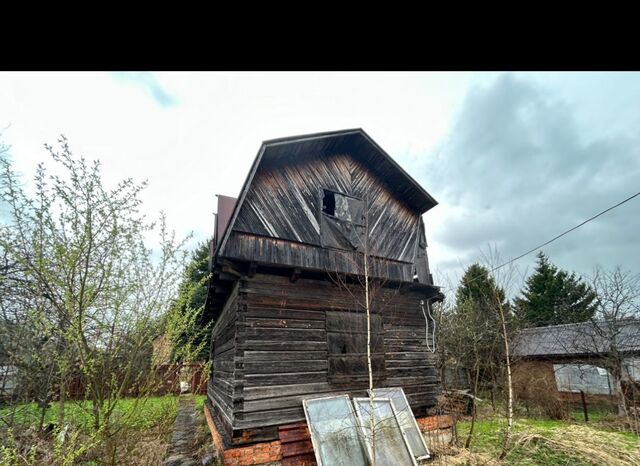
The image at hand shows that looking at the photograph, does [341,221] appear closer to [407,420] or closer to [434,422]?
[407,420]

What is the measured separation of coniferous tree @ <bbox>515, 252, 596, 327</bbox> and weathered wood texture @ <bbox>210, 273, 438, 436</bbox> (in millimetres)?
24375

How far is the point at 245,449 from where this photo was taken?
6.14 meters

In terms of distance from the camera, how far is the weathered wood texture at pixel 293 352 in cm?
667

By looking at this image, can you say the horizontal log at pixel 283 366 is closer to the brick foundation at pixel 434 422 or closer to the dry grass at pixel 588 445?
the brick foundation at pixel 434 422

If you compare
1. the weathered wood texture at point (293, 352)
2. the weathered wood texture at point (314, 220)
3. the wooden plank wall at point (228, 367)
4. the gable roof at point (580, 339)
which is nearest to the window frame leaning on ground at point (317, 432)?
A: the weathered wood texture at point (293, 352)

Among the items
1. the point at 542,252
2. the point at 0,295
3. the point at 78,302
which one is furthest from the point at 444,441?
the point at 542,252

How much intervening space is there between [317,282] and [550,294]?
31.9m

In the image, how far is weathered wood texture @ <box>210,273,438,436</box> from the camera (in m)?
6.67

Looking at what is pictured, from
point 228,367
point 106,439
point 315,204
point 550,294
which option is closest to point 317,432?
point 228,367

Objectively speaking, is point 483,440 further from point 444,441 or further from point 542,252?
point 542,252

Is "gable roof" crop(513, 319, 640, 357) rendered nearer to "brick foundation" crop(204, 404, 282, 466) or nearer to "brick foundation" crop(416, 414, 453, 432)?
"brick foundation" crop(416, 414, 453, 432)

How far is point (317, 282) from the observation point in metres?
8.21

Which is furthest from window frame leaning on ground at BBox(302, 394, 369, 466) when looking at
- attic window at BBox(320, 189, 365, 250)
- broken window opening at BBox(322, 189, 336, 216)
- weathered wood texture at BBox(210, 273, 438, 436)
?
broken window opening at BBox(322, 189, 336, 216)

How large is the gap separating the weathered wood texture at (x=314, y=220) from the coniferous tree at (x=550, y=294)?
2391 cm
